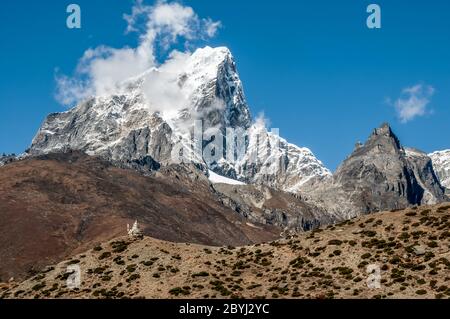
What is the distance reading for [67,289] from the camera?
92375 millimetres

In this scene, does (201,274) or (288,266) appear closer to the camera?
(201,274)

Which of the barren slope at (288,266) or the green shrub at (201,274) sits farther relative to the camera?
the green shrub at (201,274)

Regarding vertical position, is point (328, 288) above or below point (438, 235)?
below

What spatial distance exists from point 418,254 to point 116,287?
127ft

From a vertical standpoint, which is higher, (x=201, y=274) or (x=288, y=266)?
(x=288, y=266)

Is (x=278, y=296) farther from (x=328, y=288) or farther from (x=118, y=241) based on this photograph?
(x=118, y=241)

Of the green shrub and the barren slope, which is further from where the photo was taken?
the green shrub
